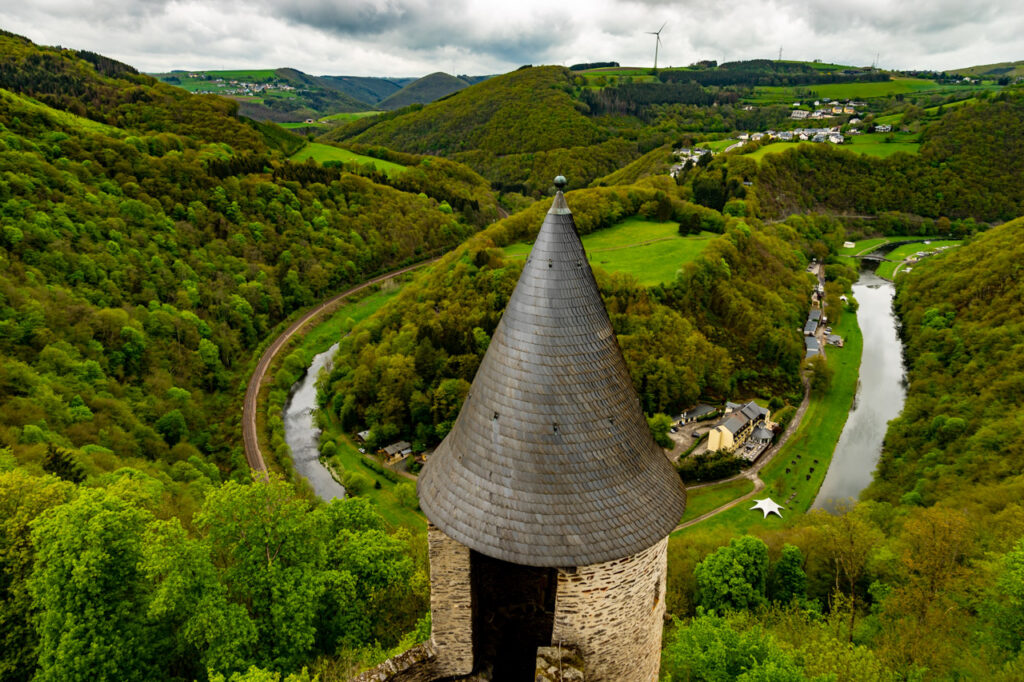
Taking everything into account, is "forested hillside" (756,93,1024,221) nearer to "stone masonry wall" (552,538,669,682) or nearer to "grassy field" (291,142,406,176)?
"grassy field" (291,142,406,176)

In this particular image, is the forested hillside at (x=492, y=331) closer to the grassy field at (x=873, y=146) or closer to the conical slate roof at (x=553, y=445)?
the conical slate roof at (x=553, y=445)

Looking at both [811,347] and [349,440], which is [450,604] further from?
[811,347]

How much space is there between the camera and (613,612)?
8.65 m

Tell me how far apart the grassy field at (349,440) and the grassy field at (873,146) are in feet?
319

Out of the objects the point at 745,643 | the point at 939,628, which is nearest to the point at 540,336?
the point at 745,643

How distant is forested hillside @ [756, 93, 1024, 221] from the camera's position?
126875mm

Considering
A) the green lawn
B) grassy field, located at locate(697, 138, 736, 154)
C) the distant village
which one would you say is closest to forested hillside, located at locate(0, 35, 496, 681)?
the green lawn

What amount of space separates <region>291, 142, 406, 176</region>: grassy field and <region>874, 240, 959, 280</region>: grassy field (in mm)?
108822

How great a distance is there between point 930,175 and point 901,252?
33067 millimetres

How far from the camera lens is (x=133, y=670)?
15758 mm

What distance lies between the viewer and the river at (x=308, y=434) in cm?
5147

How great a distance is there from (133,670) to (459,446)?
14.6m

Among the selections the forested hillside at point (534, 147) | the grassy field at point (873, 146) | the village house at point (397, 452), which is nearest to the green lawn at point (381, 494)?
the village house at point (397, 452)

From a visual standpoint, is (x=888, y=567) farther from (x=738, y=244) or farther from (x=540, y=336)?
(x=738, y=244)
